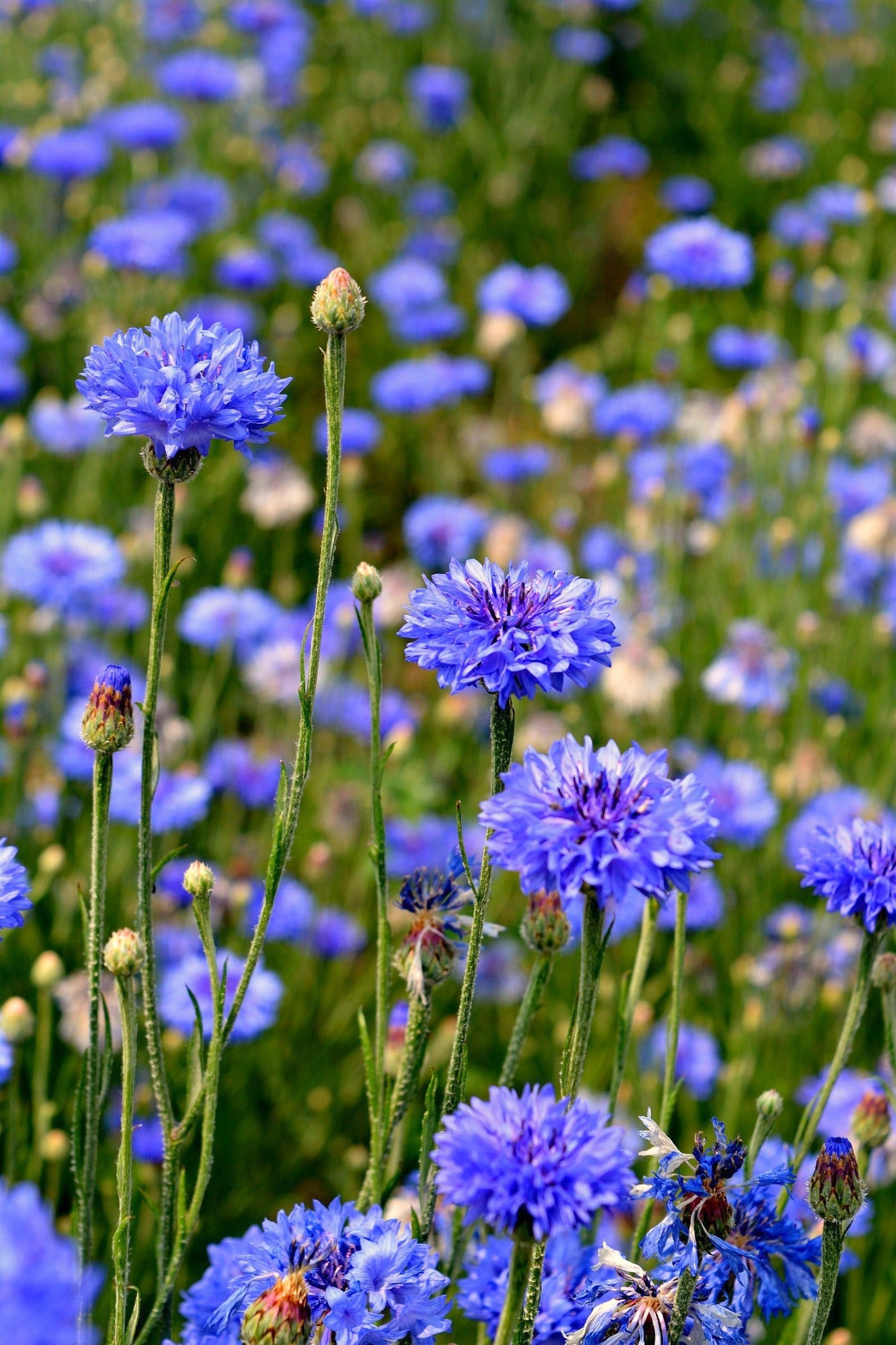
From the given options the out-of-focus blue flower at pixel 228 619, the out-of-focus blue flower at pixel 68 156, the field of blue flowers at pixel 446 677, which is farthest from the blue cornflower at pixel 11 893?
the out-of-focus blue flower at pixel 68 156

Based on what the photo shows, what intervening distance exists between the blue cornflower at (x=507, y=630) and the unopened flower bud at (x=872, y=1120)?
569 mm

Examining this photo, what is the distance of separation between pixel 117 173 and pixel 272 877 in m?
3.98

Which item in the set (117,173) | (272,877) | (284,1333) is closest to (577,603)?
(272,877)

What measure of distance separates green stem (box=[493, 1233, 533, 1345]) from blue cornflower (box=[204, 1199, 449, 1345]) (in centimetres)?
8

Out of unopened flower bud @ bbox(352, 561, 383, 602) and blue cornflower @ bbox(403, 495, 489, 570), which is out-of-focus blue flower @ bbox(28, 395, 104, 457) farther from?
unopened flower bud @ bbox(352, 561, 383, 602)

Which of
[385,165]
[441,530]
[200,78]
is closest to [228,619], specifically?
[441,530]

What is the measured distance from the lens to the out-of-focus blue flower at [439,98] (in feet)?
16.1

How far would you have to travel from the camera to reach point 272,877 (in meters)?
1.12

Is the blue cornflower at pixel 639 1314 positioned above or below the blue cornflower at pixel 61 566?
below

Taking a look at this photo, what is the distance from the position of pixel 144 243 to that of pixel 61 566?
1273mm

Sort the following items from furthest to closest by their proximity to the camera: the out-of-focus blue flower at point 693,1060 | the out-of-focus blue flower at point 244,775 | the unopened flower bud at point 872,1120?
1. the out-of-focus blue flower at point 244,775
2. the out-of-focus blue flower at point 693,1060
3. the unopened flower bud at point 872,1120

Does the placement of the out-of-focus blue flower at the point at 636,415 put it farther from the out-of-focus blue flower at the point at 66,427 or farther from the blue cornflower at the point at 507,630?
the blue cornflower at the point at 507,630

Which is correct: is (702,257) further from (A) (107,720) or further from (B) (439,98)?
(B) (439,98)

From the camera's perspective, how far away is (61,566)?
2428 millimetres
